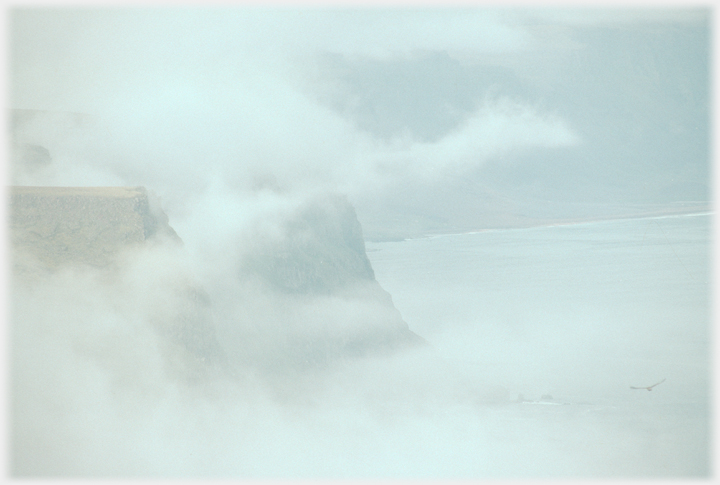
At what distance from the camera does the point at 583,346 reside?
76438mm

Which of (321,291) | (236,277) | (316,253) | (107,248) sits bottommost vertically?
(107,248)

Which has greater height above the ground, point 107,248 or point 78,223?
point 78,223

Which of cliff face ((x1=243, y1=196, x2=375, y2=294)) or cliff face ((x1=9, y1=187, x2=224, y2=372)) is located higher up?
cliff face ((x1=243, y1=196, x2=375, y2=294))

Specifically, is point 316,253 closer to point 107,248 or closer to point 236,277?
point 236,277

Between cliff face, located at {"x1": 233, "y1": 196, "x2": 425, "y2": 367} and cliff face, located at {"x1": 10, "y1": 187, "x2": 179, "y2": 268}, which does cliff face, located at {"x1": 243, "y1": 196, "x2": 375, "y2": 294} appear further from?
cliff face, located at {"x1": 10, "y1": 187, "x2": 179, "y2": 268}

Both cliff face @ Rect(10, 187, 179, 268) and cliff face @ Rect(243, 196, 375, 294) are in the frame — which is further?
cliff face @ Rect(243, 196, 375, 294)

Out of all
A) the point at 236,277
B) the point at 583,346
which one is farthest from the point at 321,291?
the point at 583,346

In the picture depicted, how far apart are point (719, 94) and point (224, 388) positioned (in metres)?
25.1

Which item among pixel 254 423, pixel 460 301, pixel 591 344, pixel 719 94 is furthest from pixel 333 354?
pixel 460 301

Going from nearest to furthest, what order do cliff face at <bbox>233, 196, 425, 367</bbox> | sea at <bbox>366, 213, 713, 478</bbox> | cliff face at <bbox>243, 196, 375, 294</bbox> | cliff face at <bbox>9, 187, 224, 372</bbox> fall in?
cliff face at <bbox>9, 187, 224, 372</bbox>, sea at <bbox>366, 213, 713, 478</bbox>, cliff face at <bbox>233, 196, 425, 367</bbox>, cliff face at <bbox>243, 196, 375, 294</bbox>

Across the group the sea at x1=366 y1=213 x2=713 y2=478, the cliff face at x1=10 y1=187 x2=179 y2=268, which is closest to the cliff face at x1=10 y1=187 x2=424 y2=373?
the cliff face at x1=10 y1=187 x2=179 y2=268

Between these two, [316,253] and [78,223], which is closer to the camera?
[78,223]

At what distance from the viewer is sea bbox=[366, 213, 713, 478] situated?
42.6 metres

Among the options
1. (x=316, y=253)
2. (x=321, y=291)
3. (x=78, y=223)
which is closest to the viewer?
(x=78, y=223)
